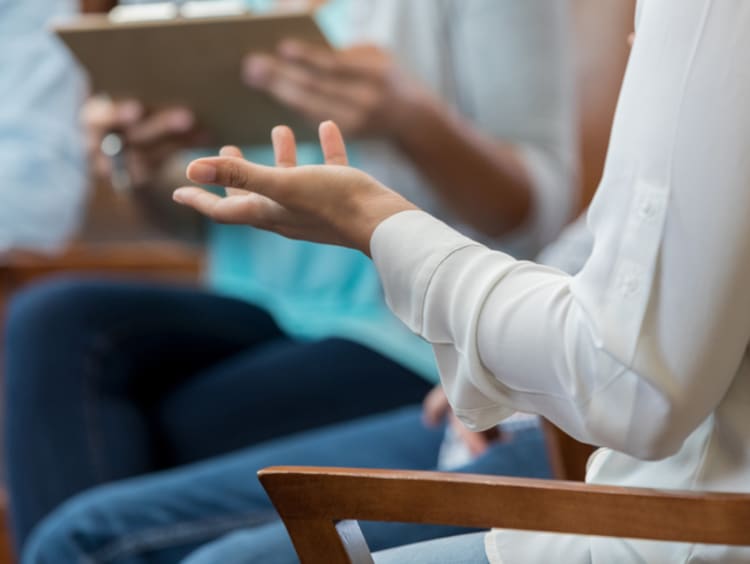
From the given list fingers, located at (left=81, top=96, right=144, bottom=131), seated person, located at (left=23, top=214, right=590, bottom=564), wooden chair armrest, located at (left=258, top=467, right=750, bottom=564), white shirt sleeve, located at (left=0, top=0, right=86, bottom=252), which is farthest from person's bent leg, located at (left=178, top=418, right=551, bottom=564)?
white shirt sleeve, located at (left=0, top=0, right=86, bottom=252)

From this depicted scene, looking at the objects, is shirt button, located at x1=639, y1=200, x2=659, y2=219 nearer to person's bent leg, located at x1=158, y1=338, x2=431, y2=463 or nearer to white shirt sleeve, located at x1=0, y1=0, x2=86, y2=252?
person's bent leg, located at x1=158, y1=338, x2=431, y2=463

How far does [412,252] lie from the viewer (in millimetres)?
584

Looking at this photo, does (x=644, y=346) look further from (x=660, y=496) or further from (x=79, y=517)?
(x=79, y=517)

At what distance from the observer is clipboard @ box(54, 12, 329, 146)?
1159 mm

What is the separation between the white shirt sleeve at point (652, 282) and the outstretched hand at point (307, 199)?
2.4 inches

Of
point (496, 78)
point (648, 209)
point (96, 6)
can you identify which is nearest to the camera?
point (648, 209)

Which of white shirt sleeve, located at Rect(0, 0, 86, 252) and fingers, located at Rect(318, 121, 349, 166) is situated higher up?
fingers, located at Rect(318, 121, 349, 166)

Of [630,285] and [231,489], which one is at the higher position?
[630,285]

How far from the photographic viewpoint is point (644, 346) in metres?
0.52

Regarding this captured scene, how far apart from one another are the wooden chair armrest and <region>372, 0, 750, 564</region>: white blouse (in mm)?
29

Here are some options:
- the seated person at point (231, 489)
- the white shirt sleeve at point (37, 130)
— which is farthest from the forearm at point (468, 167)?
the white shirt sleeve at point (37, 130)

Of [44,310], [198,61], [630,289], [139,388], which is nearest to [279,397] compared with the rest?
[139,388]

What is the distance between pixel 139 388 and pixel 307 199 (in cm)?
86

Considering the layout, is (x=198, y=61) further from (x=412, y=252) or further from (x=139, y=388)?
(x=412, y=252)
